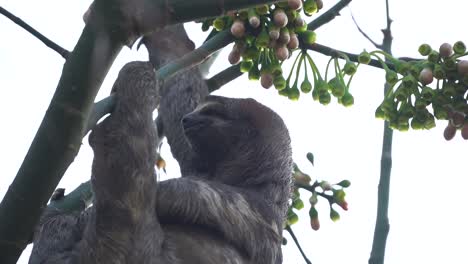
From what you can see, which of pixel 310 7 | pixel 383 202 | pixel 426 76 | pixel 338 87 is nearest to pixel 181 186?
pixel 338 87

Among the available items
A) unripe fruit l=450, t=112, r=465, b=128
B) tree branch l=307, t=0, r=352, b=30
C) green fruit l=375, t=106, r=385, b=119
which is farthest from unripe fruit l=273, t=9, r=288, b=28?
unripe fruit l=450, t=112, r=465, b=128

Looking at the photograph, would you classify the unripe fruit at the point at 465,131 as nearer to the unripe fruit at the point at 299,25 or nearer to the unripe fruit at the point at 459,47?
the unripe fruit at the point at 459,47

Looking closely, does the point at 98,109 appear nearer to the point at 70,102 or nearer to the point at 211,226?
the point at 70,102

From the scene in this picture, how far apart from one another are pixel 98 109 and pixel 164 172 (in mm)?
2515

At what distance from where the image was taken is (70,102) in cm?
339

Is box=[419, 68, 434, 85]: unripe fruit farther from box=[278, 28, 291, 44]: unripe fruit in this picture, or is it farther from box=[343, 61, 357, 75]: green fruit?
box=[278, 28, 291, 44]: unripe fruit

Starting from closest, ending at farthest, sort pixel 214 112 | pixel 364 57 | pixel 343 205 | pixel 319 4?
pixel 364 57, pixel 319 4, pixel 343 205, pixel 214 112

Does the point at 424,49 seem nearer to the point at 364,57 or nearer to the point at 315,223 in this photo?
the point at 364,57

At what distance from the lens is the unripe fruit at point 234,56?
5246 millimetres

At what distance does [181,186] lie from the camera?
5.72 metres

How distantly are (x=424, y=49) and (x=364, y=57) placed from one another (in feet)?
1.29

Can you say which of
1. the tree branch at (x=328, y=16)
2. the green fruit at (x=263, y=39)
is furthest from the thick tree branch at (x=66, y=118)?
the tree branch at (x=328, y=16)

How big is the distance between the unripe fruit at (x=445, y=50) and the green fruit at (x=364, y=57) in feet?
1.42

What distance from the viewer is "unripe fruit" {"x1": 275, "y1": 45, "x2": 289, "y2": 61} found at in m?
5.04
